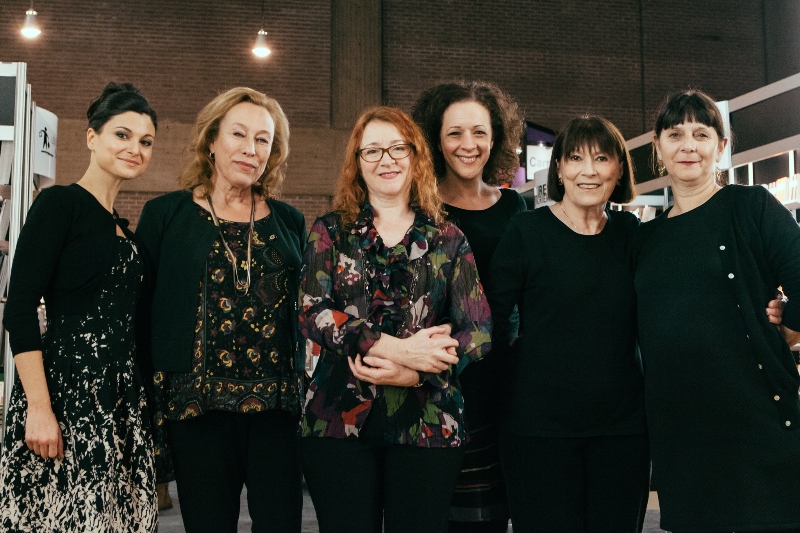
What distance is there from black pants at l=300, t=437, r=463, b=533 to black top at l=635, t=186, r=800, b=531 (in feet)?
2.01

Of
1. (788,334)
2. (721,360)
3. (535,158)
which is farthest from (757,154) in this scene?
(535,158)

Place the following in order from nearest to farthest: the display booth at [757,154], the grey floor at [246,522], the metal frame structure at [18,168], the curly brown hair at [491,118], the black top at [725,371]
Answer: the black top at [725,371] → the curly brown hair at [491,118] → the metal frame structure at [18,168] → the grey floor at [246,522] → the display booth at [757,154]

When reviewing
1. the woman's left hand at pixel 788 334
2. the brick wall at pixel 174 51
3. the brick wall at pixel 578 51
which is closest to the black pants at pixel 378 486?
the woman's left hand at pixel 788 334

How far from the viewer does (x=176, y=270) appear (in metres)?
2.14

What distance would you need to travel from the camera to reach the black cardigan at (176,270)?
2.10 metres

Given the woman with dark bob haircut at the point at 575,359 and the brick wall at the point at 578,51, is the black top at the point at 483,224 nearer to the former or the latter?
the woman with dark bob haircut at the point at 575,359

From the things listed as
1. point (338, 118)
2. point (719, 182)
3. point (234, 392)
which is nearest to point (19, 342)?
point (234, 392)

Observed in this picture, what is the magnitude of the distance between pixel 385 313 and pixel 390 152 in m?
0.42

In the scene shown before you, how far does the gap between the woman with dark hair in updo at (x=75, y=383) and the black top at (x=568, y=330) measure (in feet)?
3.35

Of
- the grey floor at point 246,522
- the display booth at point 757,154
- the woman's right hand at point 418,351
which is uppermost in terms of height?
the display booth at point 757,154

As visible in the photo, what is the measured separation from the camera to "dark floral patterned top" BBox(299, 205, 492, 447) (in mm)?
1848

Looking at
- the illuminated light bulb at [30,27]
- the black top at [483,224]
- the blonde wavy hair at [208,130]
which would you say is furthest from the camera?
the illuminated light bulb at [30,27]

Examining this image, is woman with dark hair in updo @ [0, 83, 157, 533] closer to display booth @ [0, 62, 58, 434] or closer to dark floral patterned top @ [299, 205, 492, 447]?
dark floral patterned top @ [299, 205, 492, 447]

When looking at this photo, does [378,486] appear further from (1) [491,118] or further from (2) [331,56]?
(2) [331,56]
